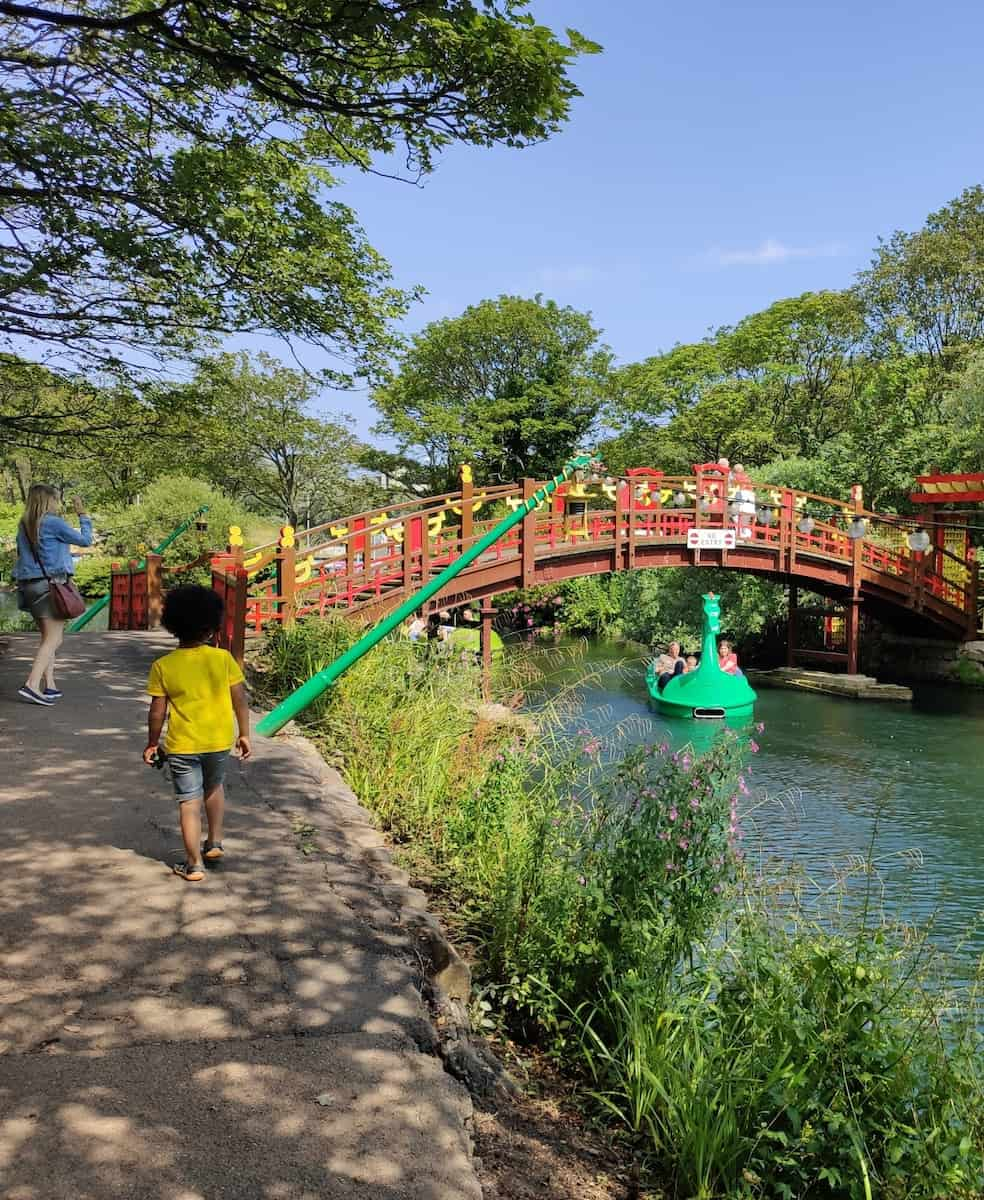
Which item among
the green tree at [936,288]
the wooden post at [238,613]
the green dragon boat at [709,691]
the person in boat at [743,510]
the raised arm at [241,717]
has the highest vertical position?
the green tree at [936,288]

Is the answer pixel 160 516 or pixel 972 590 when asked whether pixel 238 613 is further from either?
pixel 160 516

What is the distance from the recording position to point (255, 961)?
3.24 meters

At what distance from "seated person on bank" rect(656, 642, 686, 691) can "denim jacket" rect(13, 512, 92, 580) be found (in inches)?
499

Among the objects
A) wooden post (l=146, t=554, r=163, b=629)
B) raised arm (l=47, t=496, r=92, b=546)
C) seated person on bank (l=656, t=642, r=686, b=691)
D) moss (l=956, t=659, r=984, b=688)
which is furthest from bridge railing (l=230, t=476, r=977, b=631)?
raised arm (l=47, t=496, r=92, b=546)

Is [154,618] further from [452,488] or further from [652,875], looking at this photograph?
[452,488]

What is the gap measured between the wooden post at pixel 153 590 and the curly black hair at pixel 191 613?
1068cm

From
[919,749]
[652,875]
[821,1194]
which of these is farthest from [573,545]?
[821,1194]

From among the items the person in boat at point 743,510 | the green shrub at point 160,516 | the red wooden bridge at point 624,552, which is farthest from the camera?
the green shrub at point 160,516

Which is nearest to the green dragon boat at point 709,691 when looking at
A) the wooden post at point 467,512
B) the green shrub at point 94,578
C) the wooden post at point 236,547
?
the wooden post at point 467,512

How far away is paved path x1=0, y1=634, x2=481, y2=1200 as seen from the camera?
2236 millimetres

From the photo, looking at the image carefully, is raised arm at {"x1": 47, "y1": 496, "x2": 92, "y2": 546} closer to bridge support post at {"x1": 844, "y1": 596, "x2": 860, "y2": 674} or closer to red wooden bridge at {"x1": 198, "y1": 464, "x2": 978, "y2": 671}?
red wooden bridge at {"x1": 198, "y1": 464, "x2": 978, "y2": 671}

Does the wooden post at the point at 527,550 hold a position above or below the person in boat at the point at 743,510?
below

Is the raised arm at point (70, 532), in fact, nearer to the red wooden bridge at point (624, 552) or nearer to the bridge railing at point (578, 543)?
the red wooden bridge at point (624, 552)

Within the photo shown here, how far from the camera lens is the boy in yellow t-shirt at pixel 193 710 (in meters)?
3.92
